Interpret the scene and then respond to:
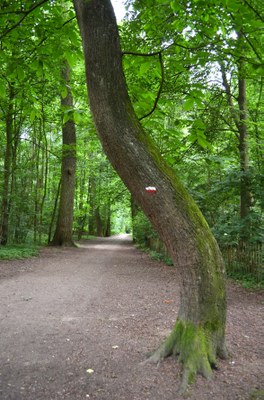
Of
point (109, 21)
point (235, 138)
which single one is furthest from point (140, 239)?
point (109, 21)

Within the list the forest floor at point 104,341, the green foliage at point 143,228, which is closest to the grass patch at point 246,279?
the forest floor at point 104,341

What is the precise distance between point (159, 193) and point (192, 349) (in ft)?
5.58

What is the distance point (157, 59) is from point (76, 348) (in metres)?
3.72

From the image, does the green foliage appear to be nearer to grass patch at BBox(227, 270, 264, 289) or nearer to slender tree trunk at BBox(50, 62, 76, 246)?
slender tree trunk at BBox(50, 62, 76, 246)

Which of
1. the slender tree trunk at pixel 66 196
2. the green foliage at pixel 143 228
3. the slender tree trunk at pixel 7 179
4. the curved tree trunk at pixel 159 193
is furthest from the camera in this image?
the slender tree trunk at pixel 66 196

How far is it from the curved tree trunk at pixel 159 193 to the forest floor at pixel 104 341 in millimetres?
333

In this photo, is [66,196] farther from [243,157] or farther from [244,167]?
[244,167]

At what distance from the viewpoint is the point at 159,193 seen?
3.22 m

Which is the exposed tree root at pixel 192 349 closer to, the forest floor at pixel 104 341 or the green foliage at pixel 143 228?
Result: the forest floor at pixel 104 341

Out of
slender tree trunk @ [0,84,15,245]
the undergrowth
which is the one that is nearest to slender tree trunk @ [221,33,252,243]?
the undergrowth

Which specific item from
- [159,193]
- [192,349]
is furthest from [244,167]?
[192,349]

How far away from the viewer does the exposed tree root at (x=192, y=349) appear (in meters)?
3.18

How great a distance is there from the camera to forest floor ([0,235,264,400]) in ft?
9.99

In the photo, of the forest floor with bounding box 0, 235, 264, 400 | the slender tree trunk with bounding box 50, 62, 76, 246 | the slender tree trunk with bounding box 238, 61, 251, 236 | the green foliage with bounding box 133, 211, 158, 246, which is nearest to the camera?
the forest floor with bounding box 0, 235, 264, 400
